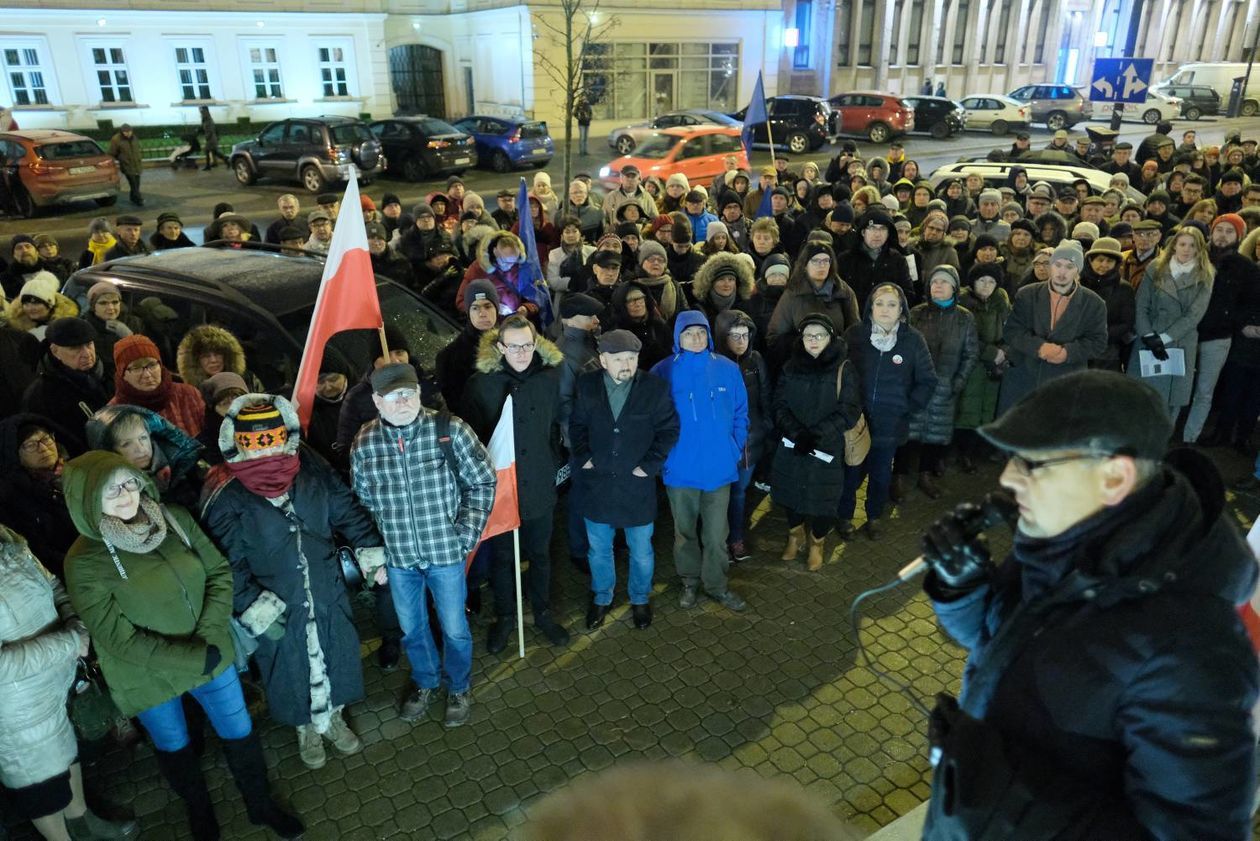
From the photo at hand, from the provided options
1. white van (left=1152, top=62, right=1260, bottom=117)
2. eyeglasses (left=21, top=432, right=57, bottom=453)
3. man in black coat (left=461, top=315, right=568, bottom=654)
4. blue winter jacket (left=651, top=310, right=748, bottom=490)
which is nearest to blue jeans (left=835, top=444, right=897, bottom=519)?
blue winter jacket (left=651, top=310, right=748, bottom=490)

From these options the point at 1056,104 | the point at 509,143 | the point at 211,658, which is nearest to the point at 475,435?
the point at 211,658

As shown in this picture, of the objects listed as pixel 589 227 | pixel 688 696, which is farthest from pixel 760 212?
pixel 688 696

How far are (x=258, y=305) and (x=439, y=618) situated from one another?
2.76 metres

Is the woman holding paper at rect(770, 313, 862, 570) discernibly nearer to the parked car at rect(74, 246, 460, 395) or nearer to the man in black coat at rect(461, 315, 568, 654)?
the man in black coat at rect(461, 315, 568, 654)

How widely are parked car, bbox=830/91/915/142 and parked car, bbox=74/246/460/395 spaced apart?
2503cm

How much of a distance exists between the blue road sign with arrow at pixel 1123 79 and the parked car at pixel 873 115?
13.3m

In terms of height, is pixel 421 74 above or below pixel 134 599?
above

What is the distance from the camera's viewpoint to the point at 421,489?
4.27 m

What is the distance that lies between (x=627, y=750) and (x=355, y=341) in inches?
127

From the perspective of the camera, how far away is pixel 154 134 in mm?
26922

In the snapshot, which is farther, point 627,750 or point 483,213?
point 483,213

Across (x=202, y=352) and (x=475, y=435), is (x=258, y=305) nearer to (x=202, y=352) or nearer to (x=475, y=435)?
(x=202, y=352)

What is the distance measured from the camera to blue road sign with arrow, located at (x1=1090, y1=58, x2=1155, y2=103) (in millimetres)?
15188

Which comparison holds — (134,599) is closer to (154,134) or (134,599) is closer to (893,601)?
(893,601)
